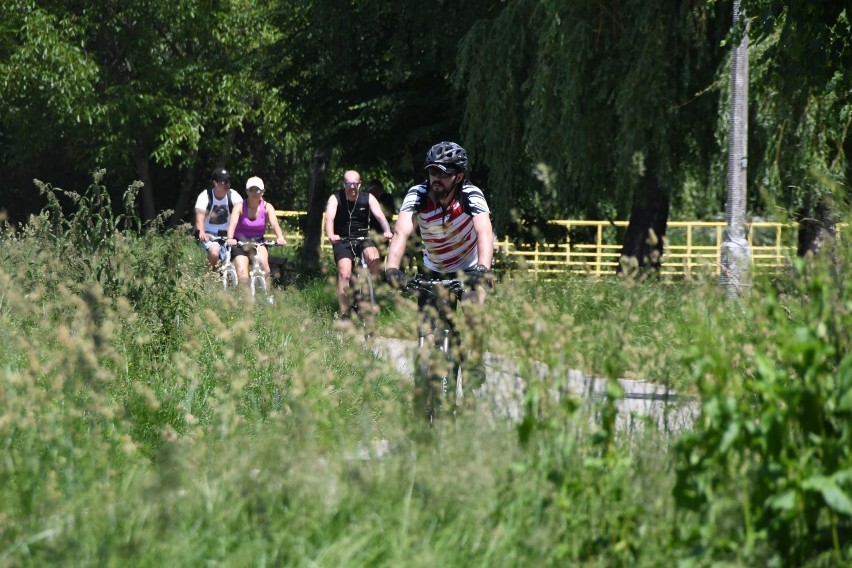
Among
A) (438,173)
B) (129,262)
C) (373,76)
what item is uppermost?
(373,76)

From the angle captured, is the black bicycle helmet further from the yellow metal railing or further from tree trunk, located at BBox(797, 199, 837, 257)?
the yellow metal railing

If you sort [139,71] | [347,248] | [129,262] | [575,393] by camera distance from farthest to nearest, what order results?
[139,71]
[347,248]
[129,262]
[575,393]

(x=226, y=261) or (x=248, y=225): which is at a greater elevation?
(x=248, y=225)

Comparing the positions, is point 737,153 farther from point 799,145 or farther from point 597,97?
point 597,97

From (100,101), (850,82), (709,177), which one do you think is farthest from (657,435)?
(100,101)

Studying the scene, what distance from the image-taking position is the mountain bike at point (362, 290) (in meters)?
6.14

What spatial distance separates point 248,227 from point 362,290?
10.2m

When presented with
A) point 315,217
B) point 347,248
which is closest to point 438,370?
point 347,248

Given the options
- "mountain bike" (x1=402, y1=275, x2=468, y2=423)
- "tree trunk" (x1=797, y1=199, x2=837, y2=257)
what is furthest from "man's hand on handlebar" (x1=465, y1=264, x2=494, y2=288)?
"tree trunk" (x1=797, y1=199, x2=837, y2=257)

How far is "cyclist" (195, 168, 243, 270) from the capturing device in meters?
16.0

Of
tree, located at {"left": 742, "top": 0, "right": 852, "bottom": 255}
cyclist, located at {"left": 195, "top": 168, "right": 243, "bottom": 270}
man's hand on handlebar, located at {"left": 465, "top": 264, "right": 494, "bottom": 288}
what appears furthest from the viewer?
cyclist, located at {"left": 195, "top": 168, "right": 243, "bottom": 270}

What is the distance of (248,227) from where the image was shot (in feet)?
52.4

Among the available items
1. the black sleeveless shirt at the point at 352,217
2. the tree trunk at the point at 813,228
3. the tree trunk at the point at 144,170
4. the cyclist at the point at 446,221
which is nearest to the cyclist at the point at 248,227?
the black sleeveless shirt at the point at 352,217

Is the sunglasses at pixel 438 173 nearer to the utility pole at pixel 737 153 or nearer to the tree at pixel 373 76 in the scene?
the utility pole at pixel 737 153
